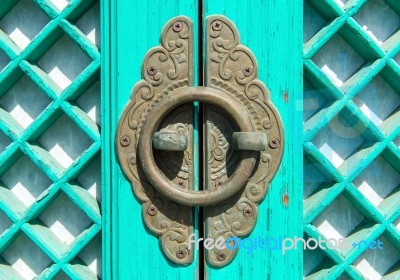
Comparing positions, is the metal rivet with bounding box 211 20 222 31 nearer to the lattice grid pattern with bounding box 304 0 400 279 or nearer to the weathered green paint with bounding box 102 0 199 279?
the weathered green paint with bounding box 102 0 199 279

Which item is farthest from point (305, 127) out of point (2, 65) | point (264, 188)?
point (2, 65)

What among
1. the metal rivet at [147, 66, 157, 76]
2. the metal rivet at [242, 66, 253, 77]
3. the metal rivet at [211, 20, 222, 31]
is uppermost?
the metal rivet at [211, 20, 222, 31]

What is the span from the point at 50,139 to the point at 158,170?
8.1 inches

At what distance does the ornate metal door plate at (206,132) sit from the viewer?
0.89 meters

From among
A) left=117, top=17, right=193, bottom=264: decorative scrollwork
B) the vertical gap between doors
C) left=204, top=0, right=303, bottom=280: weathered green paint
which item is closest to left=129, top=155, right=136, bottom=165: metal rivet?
left=117, top=17, right=193, bottom=264: decorative scrollwork

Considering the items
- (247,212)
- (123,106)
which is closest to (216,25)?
(123,106)

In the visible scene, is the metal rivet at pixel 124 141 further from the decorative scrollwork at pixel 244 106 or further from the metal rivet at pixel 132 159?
the decorative scrollwork at pixel 244 106

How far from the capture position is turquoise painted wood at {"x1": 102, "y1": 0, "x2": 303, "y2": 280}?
2.95 ft

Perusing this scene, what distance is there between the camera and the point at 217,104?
2.86 feet

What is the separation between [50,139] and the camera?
3.10 ft

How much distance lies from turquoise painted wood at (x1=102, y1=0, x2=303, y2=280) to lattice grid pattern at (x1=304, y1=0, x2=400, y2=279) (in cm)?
3

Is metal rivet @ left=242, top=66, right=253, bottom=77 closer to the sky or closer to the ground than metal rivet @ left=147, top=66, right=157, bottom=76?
closer to the sky

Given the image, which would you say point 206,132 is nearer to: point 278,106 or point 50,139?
point 278,106

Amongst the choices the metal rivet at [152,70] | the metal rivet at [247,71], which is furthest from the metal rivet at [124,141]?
the metal rivet at [247,71]
